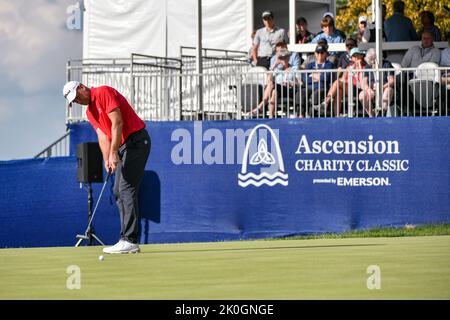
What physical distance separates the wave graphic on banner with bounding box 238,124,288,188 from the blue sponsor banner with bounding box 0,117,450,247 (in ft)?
0.06

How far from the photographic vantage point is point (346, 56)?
22.3 meters

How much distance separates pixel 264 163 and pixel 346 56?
9.74ft

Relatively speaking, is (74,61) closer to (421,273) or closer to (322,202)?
(322,202)

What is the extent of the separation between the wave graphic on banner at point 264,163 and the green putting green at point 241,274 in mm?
5962

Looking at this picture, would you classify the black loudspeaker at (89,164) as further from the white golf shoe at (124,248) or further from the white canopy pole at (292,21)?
the white golf shoe at (124,248)

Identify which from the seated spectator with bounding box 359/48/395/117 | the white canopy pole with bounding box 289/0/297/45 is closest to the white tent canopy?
the white canopy pole with bounding box 289/0/297/45

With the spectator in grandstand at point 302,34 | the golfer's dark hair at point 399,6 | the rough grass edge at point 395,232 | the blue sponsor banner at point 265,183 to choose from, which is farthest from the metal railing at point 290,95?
the golfer's dark hair at point 399,6

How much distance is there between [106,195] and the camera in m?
21.8

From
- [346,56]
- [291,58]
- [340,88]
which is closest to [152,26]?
[291,58]

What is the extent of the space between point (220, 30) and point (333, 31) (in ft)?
14.1

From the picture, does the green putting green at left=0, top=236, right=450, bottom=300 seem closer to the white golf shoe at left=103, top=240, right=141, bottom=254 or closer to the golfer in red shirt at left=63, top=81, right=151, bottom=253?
the white golf shoe at left=103, top=240, right=141, bottom=254

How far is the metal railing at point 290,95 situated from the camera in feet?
67.7

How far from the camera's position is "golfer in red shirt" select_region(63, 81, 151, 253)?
13555 mm

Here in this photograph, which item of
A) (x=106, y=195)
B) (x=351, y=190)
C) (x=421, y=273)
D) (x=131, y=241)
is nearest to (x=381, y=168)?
(x=351, y=190)
